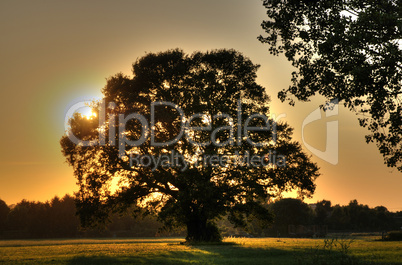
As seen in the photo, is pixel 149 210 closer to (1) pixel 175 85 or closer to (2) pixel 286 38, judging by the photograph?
(1) pixel 175 85

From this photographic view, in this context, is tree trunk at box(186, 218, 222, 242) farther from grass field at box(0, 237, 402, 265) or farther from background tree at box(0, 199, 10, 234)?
background tree at box(0, 199, 10, 234)

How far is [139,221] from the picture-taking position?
141750 mm

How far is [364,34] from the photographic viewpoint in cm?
2303

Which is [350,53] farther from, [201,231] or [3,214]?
[3,214]

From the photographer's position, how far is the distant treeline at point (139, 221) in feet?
418

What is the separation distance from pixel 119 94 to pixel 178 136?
8246 mm

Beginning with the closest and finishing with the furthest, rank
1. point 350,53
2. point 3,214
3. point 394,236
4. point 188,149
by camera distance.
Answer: point 350,53 < point 188,149 < point 394,236 < point 3,214

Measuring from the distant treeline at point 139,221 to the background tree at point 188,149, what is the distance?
2840 inches

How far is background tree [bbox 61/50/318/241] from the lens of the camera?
137ft

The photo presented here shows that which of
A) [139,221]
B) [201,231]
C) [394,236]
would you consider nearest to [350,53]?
[201,231]

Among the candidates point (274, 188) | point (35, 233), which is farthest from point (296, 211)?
point (274, 188)

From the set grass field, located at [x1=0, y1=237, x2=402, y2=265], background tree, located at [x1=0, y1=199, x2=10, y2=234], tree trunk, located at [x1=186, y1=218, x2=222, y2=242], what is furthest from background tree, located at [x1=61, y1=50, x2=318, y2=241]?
background tree, located at [x1=0, y1=199, x2=10, y2=234]

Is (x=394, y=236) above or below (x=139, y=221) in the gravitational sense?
above

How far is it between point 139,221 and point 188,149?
104 metres
